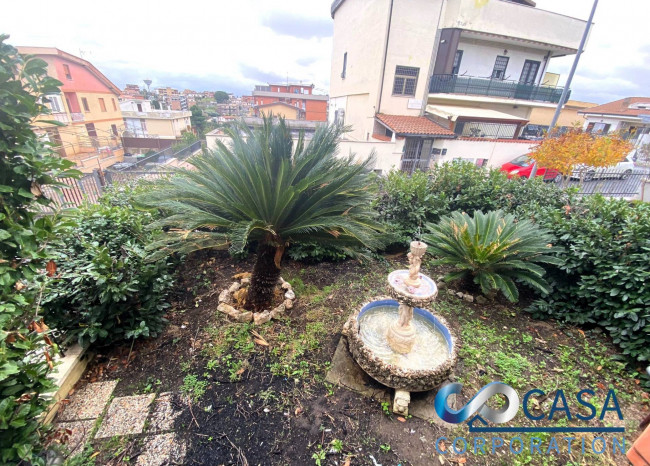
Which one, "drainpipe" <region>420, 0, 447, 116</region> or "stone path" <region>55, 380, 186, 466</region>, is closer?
"stone path" <region>55, 380, 186, 466</region>

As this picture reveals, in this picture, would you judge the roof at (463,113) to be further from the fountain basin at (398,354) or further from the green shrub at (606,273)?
the fountain basin at (398,354)

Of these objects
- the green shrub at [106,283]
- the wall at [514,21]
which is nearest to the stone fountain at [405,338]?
the green shrub at [106,283]

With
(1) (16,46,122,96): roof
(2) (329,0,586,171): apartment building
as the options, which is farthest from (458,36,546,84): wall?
(1) (16,46,122,96): roof

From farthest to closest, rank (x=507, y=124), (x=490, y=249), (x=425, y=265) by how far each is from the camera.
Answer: (x=507, y=124) < (x=425, y=265) < (x=490, y=249)

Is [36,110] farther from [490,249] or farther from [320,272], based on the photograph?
[490,249]

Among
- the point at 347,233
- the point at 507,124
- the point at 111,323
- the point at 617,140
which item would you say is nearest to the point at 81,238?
the point at 111,323

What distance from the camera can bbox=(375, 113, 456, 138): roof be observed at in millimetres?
11939

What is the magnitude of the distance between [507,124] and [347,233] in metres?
17.0

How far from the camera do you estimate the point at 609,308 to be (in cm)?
307

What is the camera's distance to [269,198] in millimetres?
2783

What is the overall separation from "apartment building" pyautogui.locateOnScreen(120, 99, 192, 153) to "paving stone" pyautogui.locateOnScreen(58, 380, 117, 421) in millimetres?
27113

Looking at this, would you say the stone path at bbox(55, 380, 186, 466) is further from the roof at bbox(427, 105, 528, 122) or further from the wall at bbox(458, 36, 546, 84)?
the wall at bbox(458, 36, 546, 84)

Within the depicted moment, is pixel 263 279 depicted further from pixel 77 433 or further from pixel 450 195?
pixel 450 195

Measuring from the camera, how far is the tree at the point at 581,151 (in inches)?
336
